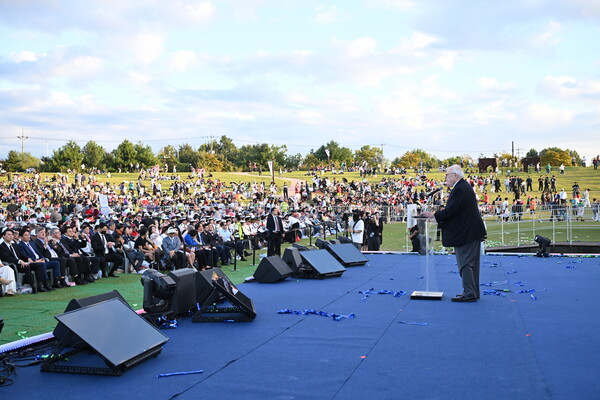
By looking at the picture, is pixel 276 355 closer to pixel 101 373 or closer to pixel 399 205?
pixel 101 373

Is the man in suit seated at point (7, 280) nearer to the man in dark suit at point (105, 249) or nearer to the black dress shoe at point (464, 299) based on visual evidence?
the man in dark suit at point (105, 249)

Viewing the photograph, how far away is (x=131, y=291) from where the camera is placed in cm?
1024

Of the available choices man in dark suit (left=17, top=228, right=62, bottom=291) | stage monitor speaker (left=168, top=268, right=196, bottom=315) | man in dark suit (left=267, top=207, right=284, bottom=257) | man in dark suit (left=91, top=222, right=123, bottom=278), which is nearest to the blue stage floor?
stage monitor speaker (left=168, top=268, right=196, bottom=315)

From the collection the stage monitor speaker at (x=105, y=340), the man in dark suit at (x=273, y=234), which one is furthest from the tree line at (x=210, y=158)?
the stage monitor speaker at (x=105, y=340)

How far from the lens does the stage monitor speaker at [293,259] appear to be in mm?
10027

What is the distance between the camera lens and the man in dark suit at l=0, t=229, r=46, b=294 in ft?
31.8

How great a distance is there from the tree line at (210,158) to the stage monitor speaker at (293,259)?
60.4 m

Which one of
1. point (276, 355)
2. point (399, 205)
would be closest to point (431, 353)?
point (276, 355)

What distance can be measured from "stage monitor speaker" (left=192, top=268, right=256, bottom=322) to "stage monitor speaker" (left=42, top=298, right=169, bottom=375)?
1.31 metres

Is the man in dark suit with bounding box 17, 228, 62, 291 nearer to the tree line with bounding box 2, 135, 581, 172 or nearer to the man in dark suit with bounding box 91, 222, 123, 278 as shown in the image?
the man in dark suit with bounding box 91, 222, 123, 278

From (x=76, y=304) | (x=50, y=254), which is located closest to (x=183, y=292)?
(x=76, y=304)

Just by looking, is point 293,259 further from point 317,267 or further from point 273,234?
point 273,234

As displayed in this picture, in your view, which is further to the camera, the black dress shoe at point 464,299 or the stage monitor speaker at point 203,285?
the black dress shoe at point 464,299

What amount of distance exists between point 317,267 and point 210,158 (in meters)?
81.2
